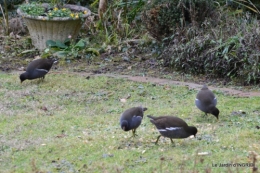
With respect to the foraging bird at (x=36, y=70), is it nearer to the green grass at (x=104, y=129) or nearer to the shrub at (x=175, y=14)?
the green grass at (x=104, y=129)

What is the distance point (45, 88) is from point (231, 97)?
147 inches

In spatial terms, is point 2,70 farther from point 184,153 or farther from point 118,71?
point 184,153

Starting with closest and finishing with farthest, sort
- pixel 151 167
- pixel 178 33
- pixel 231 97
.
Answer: pixel 151 167
pixel 231 97
pixel 178 33

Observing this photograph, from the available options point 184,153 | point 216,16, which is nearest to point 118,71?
point 216,16

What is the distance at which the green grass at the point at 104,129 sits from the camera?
680 cm

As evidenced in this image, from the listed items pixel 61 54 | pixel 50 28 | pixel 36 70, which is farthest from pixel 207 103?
pixel 50 28

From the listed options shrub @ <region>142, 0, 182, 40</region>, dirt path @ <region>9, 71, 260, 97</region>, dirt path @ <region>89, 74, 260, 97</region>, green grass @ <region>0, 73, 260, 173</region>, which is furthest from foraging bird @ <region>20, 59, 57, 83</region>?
shrub @ <region>142, 0, 182, 40</region>

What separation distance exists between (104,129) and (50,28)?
6.19 meters

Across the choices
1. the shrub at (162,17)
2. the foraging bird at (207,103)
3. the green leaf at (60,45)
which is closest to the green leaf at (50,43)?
the green leaf at (60,45)

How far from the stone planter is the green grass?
7.23 feet

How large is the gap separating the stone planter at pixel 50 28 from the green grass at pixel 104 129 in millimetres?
2205

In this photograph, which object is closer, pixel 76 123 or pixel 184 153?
pixel 184 153

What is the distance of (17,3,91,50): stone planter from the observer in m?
13.9

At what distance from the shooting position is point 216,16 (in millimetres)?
12750
